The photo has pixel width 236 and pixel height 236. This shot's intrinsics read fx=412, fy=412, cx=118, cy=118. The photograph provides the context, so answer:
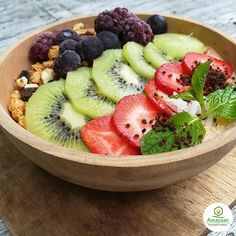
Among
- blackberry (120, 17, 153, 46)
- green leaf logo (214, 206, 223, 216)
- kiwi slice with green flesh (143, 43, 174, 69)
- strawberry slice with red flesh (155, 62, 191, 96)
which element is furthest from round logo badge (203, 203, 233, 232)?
blackberry (120, 17, 153, 46)

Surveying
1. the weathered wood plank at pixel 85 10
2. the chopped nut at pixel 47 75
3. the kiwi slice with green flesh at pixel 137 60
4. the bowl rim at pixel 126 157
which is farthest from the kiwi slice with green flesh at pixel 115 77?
the weathered wood plank at pixel 85 10

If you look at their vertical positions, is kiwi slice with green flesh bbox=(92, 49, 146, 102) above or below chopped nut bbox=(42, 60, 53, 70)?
above

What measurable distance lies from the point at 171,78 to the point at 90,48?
0.71 ft

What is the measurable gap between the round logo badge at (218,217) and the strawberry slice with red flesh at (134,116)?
0.67ft

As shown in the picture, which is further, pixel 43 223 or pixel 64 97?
pixel 64 97

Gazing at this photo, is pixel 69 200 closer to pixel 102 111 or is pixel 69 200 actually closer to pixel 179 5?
pixel 102 111

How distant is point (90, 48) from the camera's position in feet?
3.33

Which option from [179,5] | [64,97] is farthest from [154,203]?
[179,5]

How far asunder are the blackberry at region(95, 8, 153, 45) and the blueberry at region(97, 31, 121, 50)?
3 cm

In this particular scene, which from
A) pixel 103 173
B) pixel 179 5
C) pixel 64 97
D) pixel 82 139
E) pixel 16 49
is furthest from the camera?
pixel 179 5

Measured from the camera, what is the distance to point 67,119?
0.91m

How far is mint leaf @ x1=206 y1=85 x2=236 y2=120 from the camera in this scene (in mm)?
836

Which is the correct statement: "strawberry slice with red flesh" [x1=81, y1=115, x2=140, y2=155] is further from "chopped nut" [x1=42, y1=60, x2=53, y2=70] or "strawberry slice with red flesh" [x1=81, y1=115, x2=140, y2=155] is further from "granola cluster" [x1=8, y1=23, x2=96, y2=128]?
"chopped nut" [x1=42, y1=60, x2=53, y2=70]

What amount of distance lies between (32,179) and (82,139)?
0.17 m
